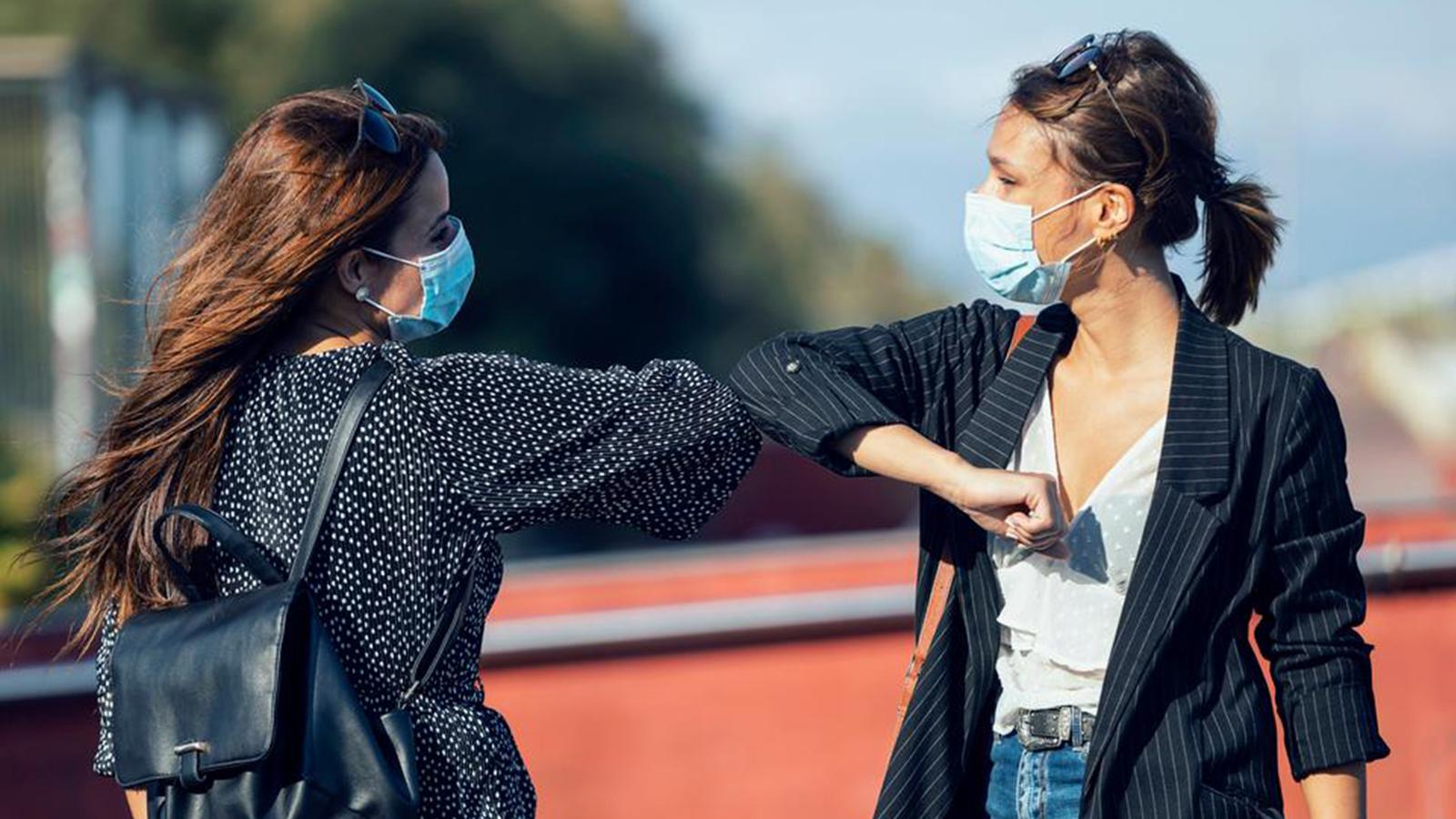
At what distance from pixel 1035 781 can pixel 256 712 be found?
109 centimetres

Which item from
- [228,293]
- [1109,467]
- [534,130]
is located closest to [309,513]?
[228,293]

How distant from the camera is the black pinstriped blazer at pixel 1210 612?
2.46 m

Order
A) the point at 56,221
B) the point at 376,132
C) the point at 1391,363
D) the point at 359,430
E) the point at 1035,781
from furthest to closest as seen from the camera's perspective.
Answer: the point at 1391,363 < the point at 56,221 < the point at 1035,781 < the point at 376,132 < the point at 359,430

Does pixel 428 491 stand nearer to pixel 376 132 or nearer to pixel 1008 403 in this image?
pixel 376 132

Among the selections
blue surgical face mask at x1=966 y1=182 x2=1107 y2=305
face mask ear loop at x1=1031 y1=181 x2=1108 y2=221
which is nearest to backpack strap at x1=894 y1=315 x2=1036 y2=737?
blue surgical face mask at x1=966 y1=182 x2=1107 y2=305

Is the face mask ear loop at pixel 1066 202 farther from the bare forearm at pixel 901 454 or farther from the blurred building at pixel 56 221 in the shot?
the blurred building at pixel 56 221

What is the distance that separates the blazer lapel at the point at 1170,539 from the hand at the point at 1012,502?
132mm

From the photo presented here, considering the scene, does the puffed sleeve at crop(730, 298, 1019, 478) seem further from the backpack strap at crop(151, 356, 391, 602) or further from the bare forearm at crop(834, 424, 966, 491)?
the backpack strap at crop(151, 356, 391, 602)

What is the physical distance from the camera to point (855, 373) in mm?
2691

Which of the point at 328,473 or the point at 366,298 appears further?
the point at 366,298

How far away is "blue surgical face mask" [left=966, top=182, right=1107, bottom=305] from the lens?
2.65 m

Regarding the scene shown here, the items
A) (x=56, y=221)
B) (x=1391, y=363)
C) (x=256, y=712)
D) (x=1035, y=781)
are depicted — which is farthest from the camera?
(x=1391, y=363)

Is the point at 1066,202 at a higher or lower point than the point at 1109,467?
higher

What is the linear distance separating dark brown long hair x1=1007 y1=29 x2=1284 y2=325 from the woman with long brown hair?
28.0 inches
